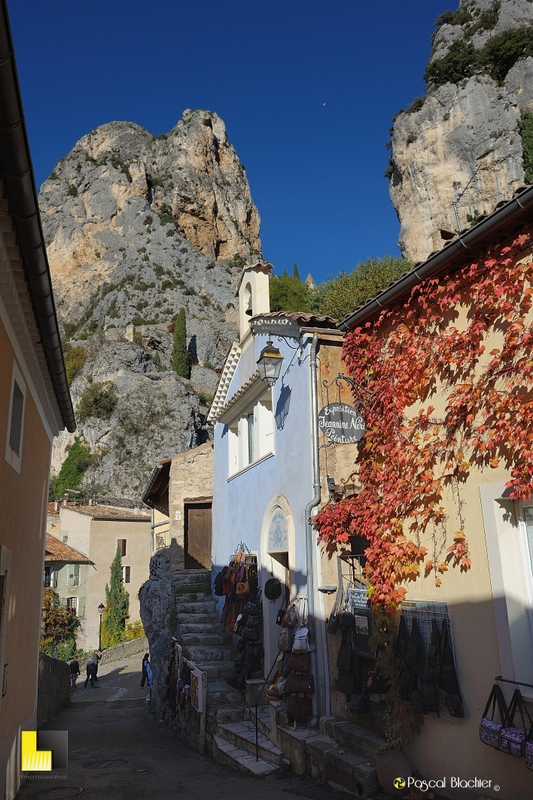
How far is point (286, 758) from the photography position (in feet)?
25.8

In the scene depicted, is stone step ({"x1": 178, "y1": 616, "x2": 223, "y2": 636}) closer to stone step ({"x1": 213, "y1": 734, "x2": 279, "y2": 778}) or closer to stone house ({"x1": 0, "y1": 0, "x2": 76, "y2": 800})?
stone step ({"x1": 213, "y1": 734, "x2": 279, "y2": 778})

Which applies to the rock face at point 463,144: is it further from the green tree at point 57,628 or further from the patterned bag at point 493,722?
the patterned bag at point 493,722

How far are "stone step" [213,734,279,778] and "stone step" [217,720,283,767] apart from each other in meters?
0.06

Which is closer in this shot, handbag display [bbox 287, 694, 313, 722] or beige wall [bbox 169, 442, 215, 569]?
handbag display [bbox 287, 694, 313, 722]

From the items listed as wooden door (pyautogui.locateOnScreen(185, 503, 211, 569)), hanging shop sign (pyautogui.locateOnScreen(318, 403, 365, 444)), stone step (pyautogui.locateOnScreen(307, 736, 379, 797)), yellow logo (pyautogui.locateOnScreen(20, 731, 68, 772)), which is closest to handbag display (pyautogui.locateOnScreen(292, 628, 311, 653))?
stone step (pyautogui.locateOnScreen(307, 736, 379, 797))

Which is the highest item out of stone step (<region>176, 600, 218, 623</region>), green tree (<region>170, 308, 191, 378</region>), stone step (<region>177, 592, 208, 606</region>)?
green tree (<region>170, 308, 191, 378</region>)

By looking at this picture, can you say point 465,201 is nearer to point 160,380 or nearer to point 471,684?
point 160,380

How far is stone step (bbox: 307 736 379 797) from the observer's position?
6.28 meters

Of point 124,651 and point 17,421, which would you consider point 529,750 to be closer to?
point 17,421

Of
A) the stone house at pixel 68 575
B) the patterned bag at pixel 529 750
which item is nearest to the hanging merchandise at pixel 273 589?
the patterned bag at pixel 529 750

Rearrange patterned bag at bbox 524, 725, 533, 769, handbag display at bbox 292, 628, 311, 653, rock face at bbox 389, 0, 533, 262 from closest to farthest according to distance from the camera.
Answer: patterned bag at bbox 524, 725, 533, 769 < handbag display at bbox 292, 628, 311, 653 < rock face at bbox 389, 0, 533, 262

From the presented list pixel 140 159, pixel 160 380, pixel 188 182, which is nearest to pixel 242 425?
pixel 160 380

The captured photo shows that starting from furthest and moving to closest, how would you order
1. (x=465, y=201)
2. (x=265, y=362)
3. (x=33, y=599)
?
(x=465, y=201)
(x=265, y=362)
(x=33, y=599)

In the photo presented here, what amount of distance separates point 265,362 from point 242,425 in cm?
377
